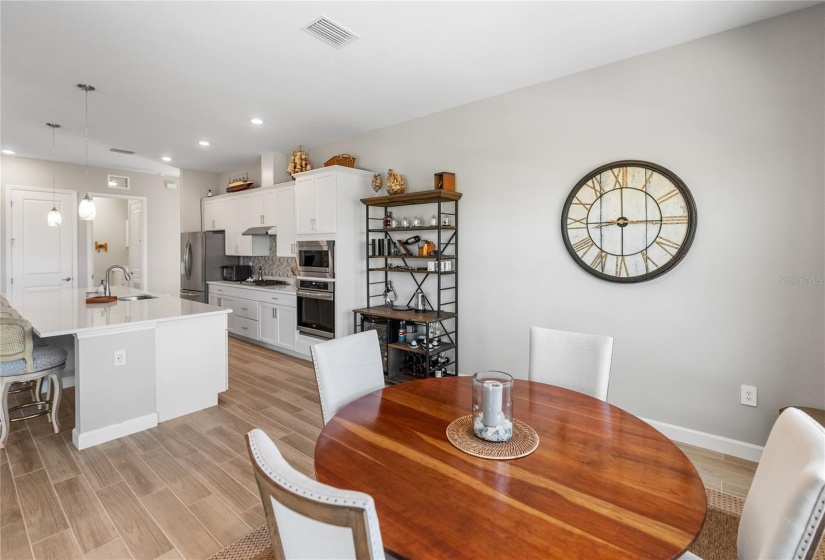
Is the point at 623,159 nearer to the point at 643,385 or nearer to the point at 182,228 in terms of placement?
the point at 643,385

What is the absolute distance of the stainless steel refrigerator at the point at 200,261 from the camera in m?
6.29

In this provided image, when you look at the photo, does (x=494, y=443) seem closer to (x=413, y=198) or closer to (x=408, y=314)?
(x=408, y=314)

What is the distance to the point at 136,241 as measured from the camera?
7.42m

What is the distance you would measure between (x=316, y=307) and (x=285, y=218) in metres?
1.43

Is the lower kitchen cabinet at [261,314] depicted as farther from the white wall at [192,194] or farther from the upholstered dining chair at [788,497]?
the upholstered dining chair at [788,497]

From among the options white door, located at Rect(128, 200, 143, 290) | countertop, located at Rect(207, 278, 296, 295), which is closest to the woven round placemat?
countertop, located at Rect(207, 278, 296, 295)

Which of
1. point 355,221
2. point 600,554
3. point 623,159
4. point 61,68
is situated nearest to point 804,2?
point 623,159

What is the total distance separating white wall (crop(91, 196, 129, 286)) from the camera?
8.27 meters

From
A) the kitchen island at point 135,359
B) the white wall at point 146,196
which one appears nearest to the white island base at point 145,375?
the kitchen island at point 135,359

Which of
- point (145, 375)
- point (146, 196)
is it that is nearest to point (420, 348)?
point (145, 375)

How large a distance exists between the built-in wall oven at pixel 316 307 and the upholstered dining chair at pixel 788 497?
3.85 m

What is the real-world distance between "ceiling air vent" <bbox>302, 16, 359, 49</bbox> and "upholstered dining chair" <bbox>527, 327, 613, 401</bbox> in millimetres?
2213

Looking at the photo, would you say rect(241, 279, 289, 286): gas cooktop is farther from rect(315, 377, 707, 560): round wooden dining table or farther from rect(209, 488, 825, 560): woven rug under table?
rect(315, 377, 707, 560): round wooden dining table

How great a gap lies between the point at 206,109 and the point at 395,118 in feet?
6.14
